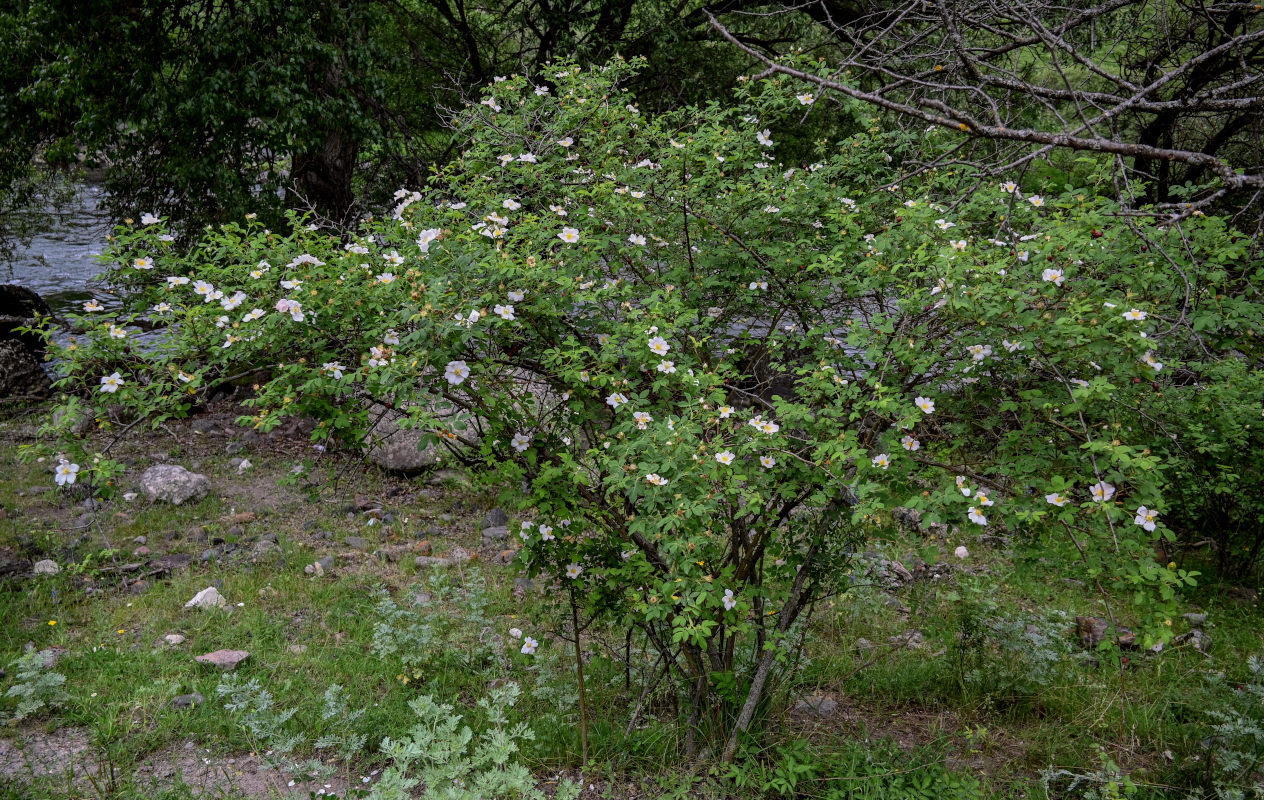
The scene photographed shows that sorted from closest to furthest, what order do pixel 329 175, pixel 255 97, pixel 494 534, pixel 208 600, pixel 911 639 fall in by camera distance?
pixel 208 600 < pixel 911 639 < pixel 494 534 < pixel 255 97 < pixel 329 175

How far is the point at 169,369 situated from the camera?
2.21 m

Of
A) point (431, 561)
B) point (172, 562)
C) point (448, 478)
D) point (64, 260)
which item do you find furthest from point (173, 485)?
point (64, 260)

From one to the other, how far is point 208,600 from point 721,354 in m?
2.72

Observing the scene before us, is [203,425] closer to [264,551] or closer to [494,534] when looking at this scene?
[264,551]

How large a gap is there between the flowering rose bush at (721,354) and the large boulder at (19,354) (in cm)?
549

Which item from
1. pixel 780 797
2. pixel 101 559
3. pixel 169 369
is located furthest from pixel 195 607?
pixel 780 797

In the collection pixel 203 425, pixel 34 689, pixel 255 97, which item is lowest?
pixel 203 425

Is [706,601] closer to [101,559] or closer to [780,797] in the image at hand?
[780,797]

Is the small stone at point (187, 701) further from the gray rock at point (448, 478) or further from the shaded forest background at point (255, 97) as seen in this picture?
the shaded forest background at point (255, 97)

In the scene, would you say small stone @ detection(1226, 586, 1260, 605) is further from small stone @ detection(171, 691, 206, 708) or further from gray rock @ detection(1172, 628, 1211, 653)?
small stone @ detection(171, 691, 206, 708)

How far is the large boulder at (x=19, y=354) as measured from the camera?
6.91 meters

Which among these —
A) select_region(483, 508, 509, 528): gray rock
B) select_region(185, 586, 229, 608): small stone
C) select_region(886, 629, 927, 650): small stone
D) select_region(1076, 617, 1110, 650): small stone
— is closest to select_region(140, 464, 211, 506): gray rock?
select_region(185, 586, 229, 608): small stone

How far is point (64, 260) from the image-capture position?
434 inches

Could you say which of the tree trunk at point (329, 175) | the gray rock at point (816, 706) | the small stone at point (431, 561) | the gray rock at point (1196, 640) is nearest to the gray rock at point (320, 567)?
the small stone at point (431, 561)
